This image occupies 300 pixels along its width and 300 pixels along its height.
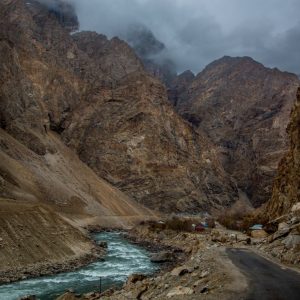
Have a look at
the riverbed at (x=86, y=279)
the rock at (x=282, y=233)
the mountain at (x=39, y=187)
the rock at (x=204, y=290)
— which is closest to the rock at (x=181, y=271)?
the rock at (x=204, y=290)

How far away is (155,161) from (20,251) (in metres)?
143

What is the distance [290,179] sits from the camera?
6500cm

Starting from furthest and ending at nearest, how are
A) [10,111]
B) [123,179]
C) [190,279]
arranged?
[123,179] < [10,111] < [190,279]

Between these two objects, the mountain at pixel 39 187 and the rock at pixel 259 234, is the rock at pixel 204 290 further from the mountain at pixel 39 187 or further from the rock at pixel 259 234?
the rock at pixel 259 234

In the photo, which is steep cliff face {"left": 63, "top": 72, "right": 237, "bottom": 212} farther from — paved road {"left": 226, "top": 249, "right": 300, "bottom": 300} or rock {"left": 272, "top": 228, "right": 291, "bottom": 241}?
paved road {"left": 226, "top": 249, "right": 300, "bottom": 300}

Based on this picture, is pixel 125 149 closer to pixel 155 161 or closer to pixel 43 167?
pixel 155 161

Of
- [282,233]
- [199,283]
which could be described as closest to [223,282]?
[199,283]

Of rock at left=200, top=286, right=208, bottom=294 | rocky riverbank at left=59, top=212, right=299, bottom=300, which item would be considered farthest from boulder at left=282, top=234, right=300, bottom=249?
rock at left=200, top=286, right=208, bottom=294

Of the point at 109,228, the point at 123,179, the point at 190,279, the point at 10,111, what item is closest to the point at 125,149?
the point at 123,179

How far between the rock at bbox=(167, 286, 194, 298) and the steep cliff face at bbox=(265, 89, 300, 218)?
40331mm

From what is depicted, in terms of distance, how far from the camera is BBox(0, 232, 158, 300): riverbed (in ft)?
119

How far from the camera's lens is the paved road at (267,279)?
66.0 feet

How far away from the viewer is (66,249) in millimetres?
52406

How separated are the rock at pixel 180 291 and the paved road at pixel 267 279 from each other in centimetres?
274
